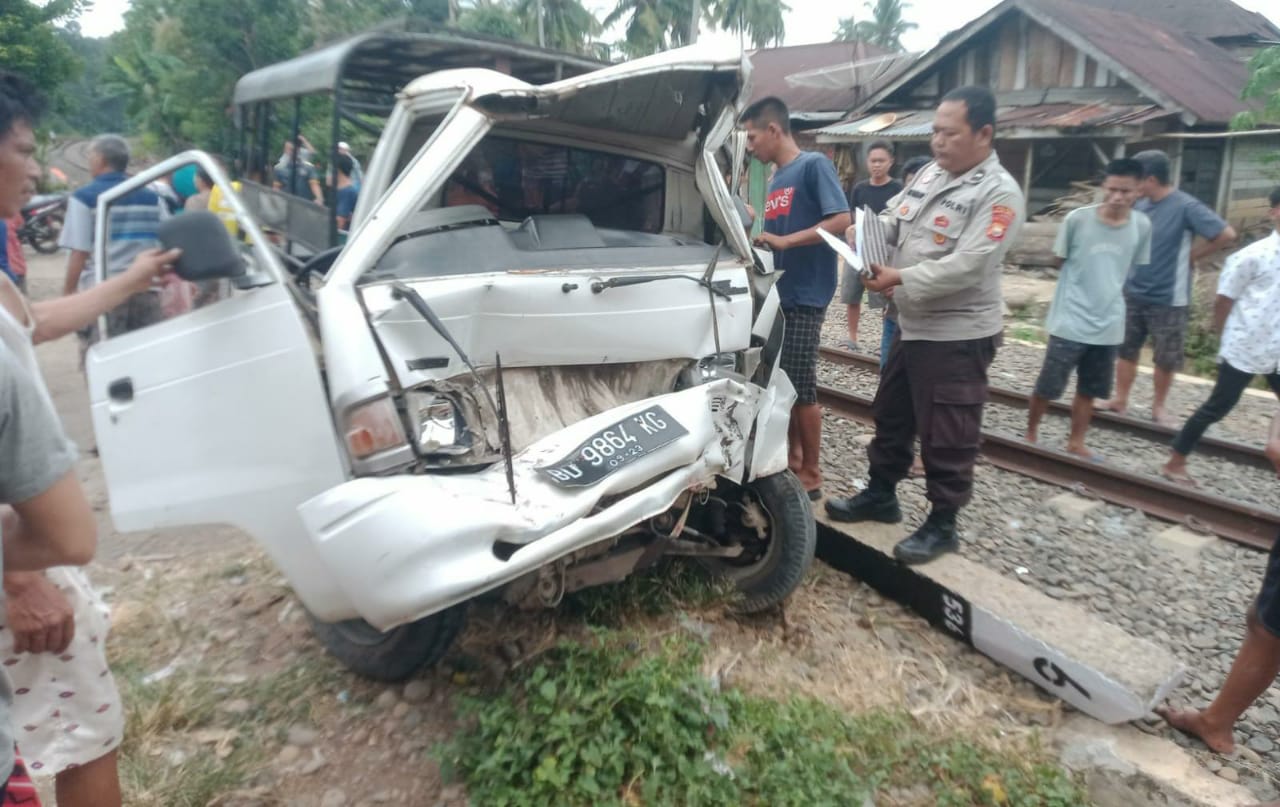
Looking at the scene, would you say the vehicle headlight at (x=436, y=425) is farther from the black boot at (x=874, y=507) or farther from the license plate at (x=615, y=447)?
the black boot at (x=874, y=507)

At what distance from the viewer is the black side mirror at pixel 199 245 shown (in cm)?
259

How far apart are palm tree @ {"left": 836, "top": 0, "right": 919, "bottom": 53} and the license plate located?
50405 mm

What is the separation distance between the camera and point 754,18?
1598 inches

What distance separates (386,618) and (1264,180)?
17951mm

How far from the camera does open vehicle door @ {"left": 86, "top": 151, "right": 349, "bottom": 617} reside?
8.88 ft

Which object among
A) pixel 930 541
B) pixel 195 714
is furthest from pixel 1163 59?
pixel 195 714

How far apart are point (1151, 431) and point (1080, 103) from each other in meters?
11.0

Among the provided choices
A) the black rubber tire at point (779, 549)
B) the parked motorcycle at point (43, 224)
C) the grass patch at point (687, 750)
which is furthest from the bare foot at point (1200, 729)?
the parked motorcycle at point (43, 224)

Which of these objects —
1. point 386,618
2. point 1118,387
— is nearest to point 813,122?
point 1118,387

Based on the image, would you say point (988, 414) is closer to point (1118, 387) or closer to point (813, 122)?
point (1118, 387)

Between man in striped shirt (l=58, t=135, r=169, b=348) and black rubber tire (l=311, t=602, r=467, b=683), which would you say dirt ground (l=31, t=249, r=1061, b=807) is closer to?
black rubber tire (l=311, t=602, r=467, b=683)

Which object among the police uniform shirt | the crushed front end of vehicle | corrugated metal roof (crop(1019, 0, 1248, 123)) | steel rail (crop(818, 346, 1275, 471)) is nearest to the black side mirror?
the crushed front end of vehicle

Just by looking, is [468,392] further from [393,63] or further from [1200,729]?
[1200,729]

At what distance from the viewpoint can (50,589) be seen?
1.82 meters
